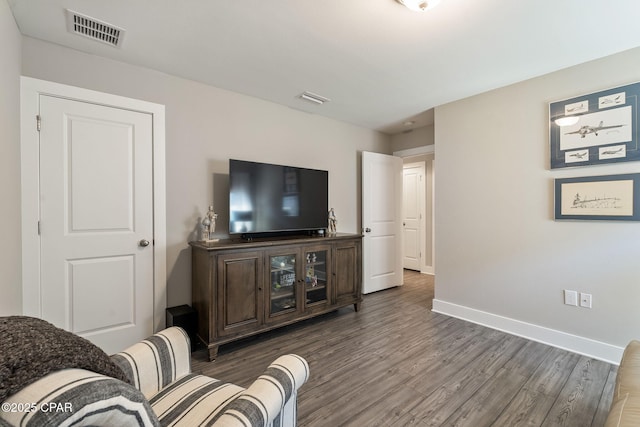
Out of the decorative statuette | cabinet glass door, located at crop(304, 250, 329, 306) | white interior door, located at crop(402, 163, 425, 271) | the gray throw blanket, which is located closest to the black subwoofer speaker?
the decorative statuette

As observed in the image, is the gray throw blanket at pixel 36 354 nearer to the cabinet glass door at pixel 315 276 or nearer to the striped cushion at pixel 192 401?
the striped cushion at pixel 192 401

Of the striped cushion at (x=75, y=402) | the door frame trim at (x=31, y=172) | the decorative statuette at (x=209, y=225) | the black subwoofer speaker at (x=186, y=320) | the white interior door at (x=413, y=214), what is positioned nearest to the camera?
the striped cushion at (x=75, y=402)

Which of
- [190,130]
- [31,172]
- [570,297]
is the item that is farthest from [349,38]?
[570,297]

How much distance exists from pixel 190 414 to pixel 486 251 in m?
2.99

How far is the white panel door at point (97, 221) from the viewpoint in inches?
80.5

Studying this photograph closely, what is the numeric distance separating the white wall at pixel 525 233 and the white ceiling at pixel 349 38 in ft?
0.83

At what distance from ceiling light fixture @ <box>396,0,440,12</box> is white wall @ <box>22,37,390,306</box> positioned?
6.18 ft

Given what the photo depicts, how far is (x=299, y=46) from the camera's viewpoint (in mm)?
2127

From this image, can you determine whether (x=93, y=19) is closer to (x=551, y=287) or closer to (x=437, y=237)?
(x=437, y=237)

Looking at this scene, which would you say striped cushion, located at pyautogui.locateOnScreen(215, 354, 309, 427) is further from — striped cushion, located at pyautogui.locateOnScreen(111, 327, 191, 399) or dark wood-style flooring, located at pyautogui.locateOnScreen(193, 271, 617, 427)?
dark wood-style flooring, located at pyautogui.locateOnScreen(193, 271, 617, 427)

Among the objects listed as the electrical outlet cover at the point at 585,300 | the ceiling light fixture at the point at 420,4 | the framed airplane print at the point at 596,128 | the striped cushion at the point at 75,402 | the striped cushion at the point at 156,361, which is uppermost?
the ceiling light fixture at the point at 420,4

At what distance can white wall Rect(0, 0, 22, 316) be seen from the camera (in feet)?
5.11

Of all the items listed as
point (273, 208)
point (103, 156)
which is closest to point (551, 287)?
point (273, 208)

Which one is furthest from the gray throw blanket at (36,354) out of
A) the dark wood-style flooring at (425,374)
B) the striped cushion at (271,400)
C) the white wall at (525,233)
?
the white wall at (525,233)
